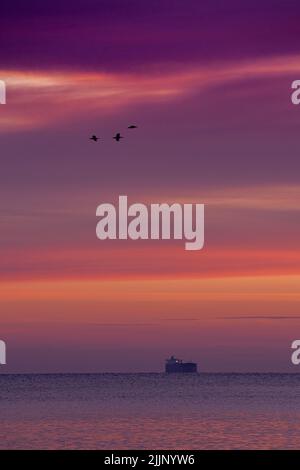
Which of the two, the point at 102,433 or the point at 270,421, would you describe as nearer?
the point at 102,433

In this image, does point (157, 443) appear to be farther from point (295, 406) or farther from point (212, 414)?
point (295, 406)

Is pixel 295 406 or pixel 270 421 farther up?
pixel 295 406

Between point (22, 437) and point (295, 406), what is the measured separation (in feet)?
224

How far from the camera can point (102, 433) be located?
11156 centimetres
